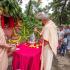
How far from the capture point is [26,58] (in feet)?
25.9

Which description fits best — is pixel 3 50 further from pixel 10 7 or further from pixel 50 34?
pixel 10 7

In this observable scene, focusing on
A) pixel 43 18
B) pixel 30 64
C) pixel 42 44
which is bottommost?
pixel 30 64

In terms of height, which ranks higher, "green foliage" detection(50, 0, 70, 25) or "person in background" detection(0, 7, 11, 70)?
"green foliage" detection(50, 0, 70, 25)

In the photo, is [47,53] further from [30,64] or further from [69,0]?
[69,0]

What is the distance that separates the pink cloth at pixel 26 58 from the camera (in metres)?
7.92

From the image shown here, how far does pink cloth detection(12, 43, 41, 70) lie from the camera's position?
7.92 meters

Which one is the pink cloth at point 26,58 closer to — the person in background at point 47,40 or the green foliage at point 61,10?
the person in background at point 47,40

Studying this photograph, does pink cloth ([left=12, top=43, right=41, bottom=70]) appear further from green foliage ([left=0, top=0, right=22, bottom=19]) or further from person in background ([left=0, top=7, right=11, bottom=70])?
green foliage ([left=0, top=0, right=22, bottom=19])

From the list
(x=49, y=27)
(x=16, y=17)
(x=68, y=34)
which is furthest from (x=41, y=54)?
(x=68, y=34)

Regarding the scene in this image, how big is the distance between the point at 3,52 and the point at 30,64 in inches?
42.1

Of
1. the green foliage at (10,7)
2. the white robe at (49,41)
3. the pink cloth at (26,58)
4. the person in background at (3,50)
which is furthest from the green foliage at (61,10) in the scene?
the person in background at (3,50)

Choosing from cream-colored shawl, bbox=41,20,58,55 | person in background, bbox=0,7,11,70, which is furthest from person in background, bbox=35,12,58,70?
person in background, bbox=0,7,11,70

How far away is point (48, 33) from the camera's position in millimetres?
8180

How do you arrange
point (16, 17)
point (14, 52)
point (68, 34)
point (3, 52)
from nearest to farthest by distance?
point (3, 52) < point (14, 52) < point (16, 17) < point (68, 34)
